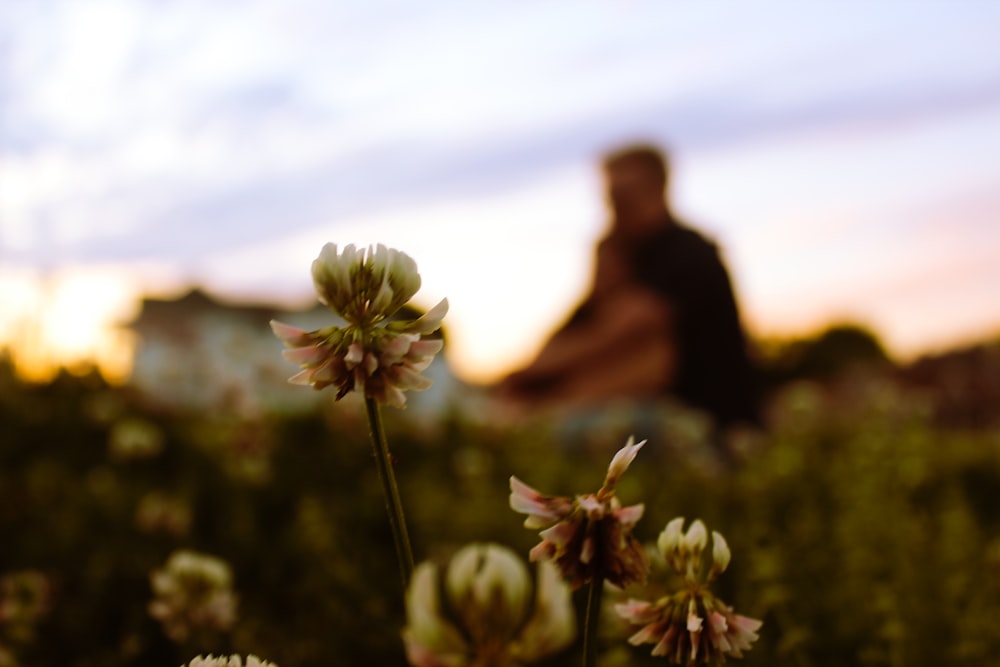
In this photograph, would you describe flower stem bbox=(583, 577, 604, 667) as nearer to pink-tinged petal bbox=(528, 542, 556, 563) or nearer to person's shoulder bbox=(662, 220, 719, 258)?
pink-tinged petal bbox=(528, 542, 556, 563)

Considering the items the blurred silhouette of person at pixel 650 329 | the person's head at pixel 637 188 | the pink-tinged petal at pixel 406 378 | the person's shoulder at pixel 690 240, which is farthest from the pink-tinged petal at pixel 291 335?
the person's head at pixel 637 188

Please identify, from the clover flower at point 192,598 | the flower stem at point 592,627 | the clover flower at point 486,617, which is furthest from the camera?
the clover flower at point 192,598

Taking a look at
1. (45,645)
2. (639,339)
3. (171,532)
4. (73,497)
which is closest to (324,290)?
(45,645)

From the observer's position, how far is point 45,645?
3082 mm

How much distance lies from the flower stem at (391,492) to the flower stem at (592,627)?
0.57 ft

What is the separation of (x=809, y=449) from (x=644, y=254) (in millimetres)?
5791

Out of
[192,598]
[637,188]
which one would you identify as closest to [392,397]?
[192,598]

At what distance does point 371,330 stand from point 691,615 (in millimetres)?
435

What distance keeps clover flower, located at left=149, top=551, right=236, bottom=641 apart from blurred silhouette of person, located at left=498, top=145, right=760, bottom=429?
8775mm

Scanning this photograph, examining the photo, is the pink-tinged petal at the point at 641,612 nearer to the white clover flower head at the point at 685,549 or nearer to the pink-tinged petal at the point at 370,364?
the white clover flower head at the point at 685,549

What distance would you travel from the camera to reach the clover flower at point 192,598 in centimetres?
224

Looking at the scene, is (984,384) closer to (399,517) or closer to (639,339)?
(639,339)

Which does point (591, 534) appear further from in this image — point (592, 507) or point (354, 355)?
point (354, 355)

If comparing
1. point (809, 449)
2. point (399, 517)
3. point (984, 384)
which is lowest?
point (984, 384)
